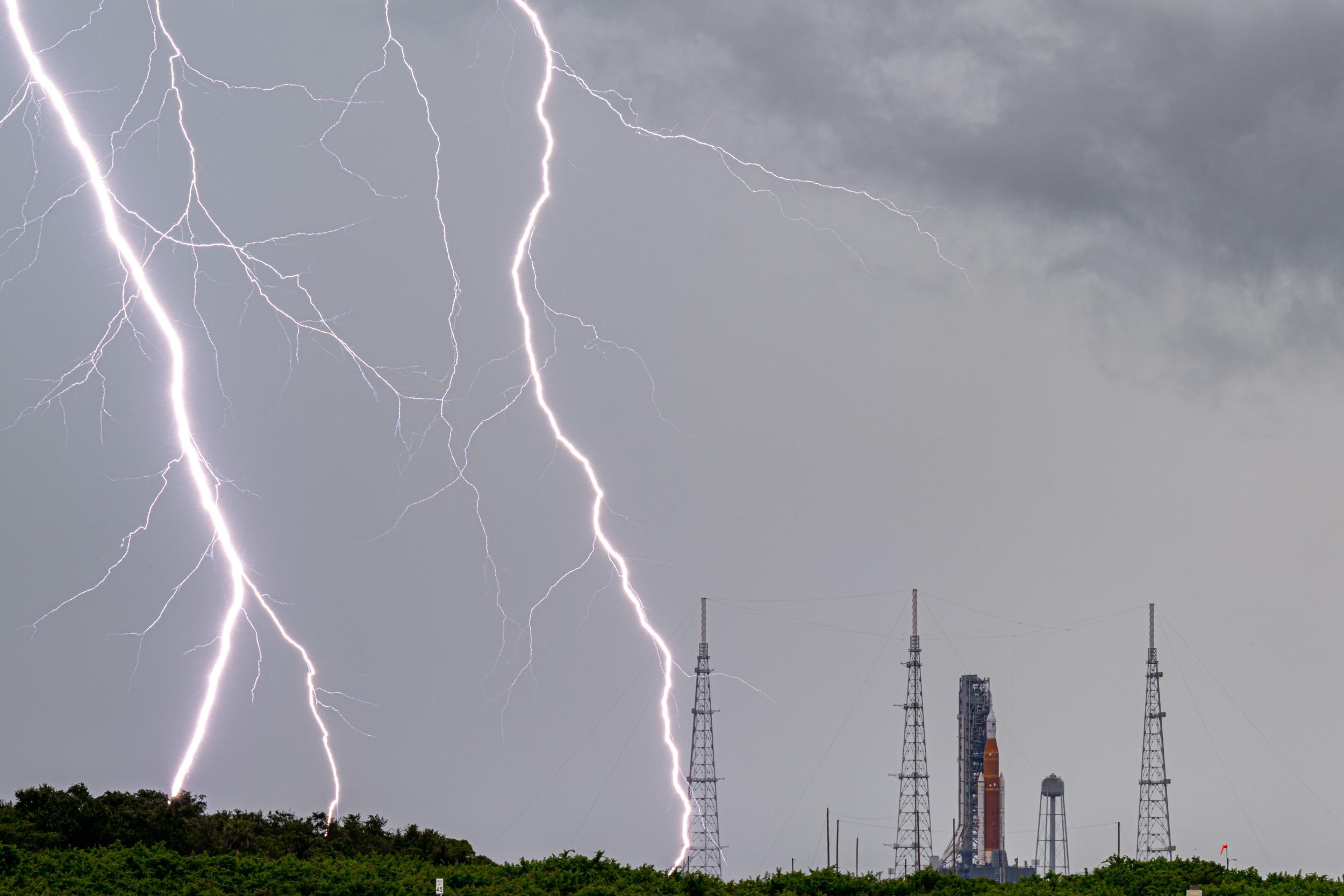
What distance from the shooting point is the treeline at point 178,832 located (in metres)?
36.2

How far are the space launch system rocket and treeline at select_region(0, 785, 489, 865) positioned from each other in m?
35.9

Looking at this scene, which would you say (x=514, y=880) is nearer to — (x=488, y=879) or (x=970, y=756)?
(x=488, y=879)

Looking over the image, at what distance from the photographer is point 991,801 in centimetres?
7238

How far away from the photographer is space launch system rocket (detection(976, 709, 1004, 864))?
72188 mm

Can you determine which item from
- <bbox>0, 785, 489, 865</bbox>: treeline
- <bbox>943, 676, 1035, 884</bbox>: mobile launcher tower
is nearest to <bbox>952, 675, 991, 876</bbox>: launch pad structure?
<bbox>943, 676, 1035, 884</bbox>: mobile launcher tower

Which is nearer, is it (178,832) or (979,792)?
(178,832)

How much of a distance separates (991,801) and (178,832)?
42801 mm

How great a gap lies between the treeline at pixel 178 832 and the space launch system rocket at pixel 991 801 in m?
35.9

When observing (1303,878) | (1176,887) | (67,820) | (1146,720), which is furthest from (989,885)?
(1146,720)

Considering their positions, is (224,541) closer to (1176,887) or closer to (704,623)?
(704,623)

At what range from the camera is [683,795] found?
170ft

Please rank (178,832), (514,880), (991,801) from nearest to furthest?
1. (514,880)
2. (178,832)
3. (991,801)

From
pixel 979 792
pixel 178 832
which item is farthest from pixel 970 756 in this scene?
pixel 178 832

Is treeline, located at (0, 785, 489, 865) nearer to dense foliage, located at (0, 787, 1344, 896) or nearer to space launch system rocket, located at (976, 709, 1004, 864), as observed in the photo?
dense foliage, located at (0, 787, 1344, 896)
